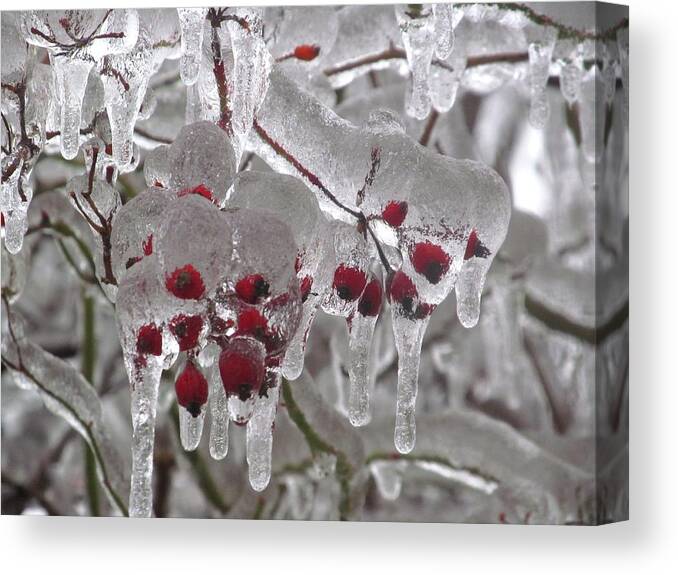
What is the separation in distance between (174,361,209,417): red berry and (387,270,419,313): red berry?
206 mm

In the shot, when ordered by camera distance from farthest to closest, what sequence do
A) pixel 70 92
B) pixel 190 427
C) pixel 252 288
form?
pixel 70 92 → pixel 190 427 → pixel 252 288

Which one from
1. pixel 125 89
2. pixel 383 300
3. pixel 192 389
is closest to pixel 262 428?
pixel 192 389

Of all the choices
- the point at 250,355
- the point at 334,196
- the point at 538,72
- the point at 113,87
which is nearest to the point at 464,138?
the point at 538,72

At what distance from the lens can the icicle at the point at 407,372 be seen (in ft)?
4.39

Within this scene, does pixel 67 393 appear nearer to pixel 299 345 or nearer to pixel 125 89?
pixel 125 89

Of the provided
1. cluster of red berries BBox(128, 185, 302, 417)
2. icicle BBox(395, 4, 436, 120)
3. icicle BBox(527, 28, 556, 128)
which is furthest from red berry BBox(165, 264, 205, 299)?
icicle BBox(527, 28, 556, 128)

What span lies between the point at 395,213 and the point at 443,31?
689 mm

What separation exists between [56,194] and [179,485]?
49cm

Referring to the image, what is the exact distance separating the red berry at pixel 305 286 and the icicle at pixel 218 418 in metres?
0.23

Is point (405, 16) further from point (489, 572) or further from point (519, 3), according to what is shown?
point (489, 572)

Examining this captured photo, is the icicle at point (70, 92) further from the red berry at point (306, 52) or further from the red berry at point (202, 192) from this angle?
the red berry at point (202, 192)

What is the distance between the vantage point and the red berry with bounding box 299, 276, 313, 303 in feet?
3.90

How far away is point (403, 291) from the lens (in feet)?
4.20

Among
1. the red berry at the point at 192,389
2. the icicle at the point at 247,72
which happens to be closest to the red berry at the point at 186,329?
the red berry at the point at 192,389
